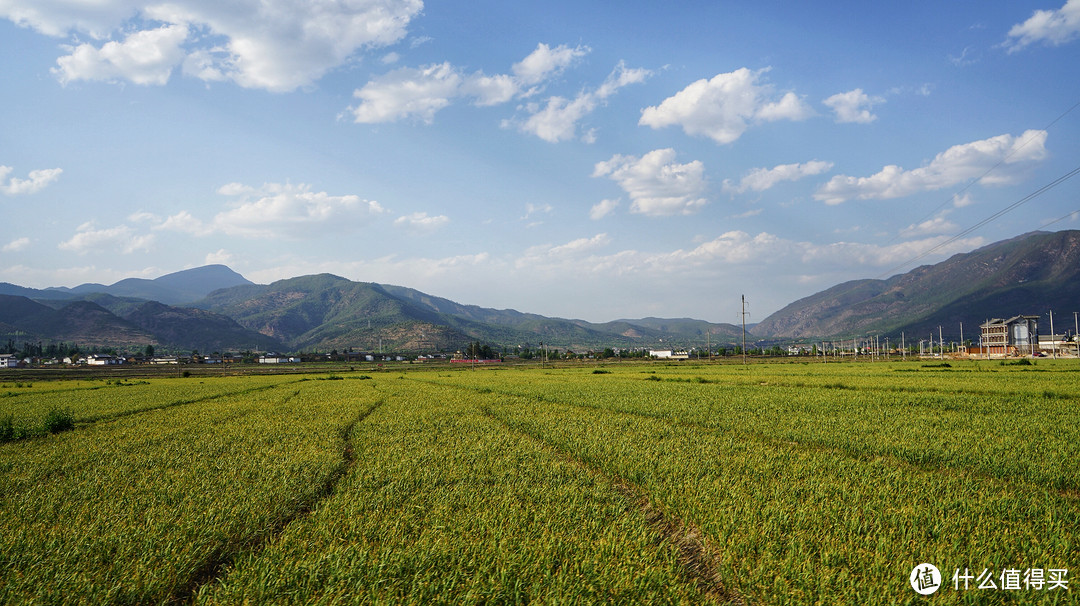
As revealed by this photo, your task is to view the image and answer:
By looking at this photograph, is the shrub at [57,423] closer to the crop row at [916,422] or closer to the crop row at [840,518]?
the crop row at [840,518]

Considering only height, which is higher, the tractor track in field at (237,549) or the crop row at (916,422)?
the tractor track in field at (237,549)

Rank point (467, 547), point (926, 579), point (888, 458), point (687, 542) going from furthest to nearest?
point (888, 458)
point (687, 542)
point (467, 547)
point (926, 579)

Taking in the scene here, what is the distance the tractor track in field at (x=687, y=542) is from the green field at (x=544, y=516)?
0.03m

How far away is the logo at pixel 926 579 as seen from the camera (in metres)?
4.86

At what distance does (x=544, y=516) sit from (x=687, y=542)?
195cm

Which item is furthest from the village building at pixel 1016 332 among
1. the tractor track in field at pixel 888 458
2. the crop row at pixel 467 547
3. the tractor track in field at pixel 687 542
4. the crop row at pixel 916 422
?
the crop row at pixel 467 547

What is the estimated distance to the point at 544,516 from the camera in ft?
22.5

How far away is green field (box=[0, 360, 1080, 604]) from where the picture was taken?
4895 mm

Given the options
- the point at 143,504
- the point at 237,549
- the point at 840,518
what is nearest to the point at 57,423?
the point at 143,504

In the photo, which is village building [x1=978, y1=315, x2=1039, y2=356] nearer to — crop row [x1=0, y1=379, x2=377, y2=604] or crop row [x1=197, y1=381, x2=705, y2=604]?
crop row [x1=197, y1=381, x2=705, y2=604]

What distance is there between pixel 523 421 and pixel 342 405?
1155 centimetres

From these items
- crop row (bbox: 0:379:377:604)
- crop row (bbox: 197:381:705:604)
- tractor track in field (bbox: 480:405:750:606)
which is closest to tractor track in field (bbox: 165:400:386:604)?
crop row (bbox: 0:379:377:604)

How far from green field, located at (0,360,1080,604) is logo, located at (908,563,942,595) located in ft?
0.30

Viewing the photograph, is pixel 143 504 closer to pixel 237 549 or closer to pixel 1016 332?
pixel 237 549
